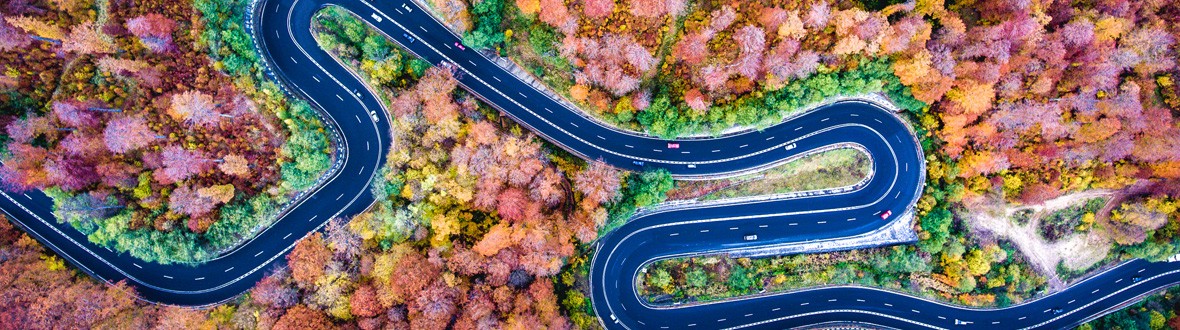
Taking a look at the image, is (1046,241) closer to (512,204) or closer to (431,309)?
(512,204)

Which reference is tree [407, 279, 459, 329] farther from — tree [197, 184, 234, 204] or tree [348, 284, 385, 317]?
tree [197, 184, 234, 204]

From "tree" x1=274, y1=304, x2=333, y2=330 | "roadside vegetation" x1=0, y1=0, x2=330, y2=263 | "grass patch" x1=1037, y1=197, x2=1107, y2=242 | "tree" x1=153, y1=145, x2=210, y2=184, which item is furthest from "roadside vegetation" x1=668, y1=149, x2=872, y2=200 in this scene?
"tree" x1=153, y1=145, x2=210, y2=184

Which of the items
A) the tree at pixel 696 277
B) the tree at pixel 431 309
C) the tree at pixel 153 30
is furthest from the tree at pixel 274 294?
the tree at pixel 696 277

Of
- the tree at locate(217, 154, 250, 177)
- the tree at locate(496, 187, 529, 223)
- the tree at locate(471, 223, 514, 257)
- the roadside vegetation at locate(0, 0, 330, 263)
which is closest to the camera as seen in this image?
the roadside vegetation at locate(0, 0, 330, 263)

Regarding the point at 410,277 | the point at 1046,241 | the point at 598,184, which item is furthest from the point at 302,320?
the point at 1046,241

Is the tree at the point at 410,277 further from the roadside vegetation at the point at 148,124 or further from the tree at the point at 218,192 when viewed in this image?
the tree at the point at 218,192

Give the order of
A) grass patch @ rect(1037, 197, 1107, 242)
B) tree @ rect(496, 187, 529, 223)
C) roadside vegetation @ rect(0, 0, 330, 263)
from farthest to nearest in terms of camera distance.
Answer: grass patch @ rect(1037, 197, 1107, 242), tree @ rect(496, 187, 529, 223), roadside vegetation @ rect(0, 0, 330, 263)

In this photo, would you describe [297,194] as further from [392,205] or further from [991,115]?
[991,115]
